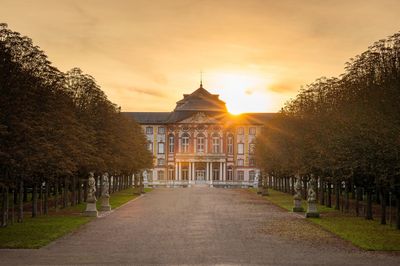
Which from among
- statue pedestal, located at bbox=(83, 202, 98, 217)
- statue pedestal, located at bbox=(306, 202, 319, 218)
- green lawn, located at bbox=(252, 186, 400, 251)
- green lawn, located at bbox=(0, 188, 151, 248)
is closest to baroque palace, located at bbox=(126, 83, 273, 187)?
statue pedestal, located at bbox=(83, 202, 98, 217)

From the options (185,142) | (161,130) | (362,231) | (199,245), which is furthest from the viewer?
(161,130)

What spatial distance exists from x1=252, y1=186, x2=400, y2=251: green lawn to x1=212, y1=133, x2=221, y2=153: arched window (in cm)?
11597

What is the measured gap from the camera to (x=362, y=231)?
38531 millimetres

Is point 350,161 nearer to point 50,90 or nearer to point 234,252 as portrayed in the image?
point 234,252

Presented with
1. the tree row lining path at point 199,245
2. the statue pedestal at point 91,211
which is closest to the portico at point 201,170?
the statue pedestal at point 91,211

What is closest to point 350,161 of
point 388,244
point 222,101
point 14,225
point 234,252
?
point 388,244

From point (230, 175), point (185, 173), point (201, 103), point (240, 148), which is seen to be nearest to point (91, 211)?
point (185, 173)

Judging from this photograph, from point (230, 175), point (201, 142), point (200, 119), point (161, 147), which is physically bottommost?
point (230, 175)

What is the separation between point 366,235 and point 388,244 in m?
4.13

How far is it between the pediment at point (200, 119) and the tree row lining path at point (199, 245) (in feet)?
390

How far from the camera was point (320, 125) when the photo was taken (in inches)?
2434

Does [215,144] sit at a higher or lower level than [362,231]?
higher

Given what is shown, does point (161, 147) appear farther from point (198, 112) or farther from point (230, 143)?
point (230, 143)

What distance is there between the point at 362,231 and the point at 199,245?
455 inches
